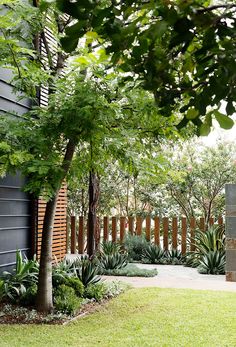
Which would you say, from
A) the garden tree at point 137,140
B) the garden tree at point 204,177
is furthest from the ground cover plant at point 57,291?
the garden tree at point 204,177

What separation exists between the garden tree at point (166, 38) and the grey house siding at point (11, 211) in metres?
6.43

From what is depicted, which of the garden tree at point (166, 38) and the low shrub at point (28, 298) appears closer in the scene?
the garden tree at point (166, 38)

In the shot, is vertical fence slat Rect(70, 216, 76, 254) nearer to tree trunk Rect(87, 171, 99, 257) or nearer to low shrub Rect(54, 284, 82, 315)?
tree trunk Rect(87, 171, 99, 257)

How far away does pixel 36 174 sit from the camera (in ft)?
18.8

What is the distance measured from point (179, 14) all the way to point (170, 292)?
7.30 m

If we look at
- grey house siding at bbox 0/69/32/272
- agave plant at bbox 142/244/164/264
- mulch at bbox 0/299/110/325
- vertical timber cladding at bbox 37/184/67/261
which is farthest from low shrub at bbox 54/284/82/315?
agave plant at bbox 142/244/164/264

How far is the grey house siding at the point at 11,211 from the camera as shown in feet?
26.4

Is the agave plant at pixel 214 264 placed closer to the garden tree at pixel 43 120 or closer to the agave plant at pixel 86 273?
the agave plant at pixel 86 273

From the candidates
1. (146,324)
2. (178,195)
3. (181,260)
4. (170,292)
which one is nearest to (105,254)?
(181,260)

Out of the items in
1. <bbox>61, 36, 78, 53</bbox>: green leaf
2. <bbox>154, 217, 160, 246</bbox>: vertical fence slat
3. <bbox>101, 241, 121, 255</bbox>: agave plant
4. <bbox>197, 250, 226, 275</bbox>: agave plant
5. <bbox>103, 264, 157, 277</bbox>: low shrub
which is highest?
<bbox>61, 36, 78, 53</bbox>: green leaf

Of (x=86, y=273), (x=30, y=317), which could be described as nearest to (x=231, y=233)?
(x=30, y=317)

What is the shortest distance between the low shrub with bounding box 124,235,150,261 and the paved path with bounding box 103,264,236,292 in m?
1.54

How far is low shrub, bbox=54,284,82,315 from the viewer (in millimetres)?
6477

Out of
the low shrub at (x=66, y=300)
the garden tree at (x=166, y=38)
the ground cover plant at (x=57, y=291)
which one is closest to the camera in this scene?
the garden tree at (x=166, y=38)
